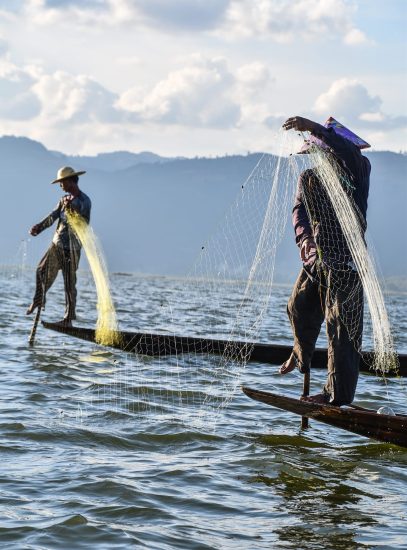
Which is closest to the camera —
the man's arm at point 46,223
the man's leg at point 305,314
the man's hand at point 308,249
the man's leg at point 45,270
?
the man's hand at point 308,249

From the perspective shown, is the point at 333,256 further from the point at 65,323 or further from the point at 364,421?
the point at 65,323

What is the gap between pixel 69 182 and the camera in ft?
45.3

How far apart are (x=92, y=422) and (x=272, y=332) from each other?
10.7 m

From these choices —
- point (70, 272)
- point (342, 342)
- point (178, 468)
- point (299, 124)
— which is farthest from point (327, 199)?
point (70, 272)

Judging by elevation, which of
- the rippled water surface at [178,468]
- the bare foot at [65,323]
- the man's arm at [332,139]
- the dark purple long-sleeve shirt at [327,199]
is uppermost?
the man's arm at [332,139]

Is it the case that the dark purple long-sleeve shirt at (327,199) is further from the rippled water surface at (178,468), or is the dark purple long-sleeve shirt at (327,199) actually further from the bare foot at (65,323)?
the bare foot at (65,323)

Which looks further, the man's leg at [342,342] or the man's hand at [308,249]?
the man's hand at [308,249]

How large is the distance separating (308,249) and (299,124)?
3.19 feet

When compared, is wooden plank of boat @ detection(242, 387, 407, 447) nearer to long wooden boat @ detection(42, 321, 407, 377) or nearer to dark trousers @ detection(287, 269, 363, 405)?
dark trousers @ detection(287, 269, 363, 405)

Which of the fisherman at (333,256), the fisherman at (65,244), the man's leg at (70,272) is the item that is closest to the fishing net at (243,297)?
the fisherman at (333,256)

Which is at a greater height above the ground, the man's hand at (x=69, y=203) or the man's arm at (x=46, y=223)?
the man's hand at (x=69, y=203)

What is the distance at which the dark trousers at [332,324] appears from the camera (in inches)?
306

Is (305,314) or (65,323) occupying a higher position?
(305,314)

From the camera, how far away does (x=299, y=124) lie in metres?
7.58
